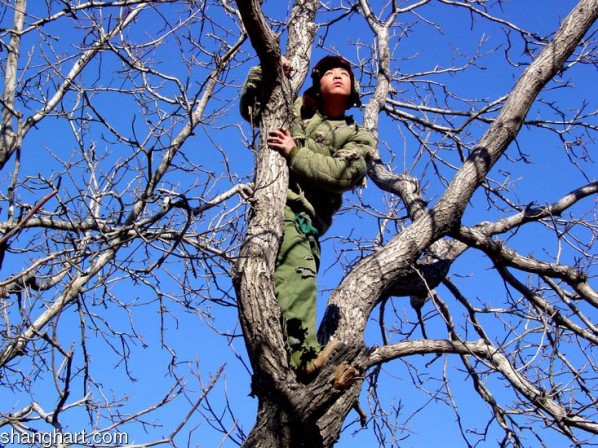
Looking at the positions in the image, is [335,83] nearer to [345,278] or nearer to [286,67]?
[286,67]

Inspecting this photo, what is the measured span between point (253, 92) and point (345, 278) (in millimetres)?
1065

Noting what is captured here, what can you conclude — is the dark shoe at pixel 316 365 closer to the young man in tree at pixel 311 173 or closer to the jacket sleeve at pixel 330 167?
the young man in tree at pixel 311 173

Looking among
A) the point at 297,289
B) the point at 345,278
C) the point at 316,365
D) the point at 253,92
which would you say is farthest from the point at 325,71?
the point at 316,365

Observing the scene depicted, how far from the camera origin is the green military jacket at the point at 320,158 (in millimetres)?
3695

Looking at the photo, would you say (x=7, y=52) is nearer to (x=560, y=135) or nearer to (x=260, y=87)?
(x=260, y=87)

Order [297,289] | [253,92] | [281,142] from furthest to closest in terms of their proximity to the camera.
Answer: [253,92], [281,142], [297,289]

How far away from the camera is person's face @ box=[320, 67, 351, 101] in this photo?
4.25m

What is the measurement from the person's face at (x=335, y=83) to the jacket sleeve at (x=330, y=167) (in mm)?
523

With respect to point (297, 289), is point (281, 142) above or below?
above

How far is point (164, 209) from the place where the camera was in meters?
3.43

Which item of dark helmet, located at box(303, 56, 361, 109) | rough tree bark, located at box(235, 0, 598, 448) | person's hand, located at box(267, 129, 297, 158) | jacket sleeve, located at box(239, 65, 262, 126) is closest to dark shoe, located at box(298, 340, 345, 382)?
rough tree bark, located at box(235, 0, 598, 448)

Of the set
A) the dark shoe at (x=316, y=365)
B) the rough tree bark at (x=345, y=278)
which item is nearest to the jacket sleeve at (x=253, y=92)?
the rough tree bark at (x=345, y=278)

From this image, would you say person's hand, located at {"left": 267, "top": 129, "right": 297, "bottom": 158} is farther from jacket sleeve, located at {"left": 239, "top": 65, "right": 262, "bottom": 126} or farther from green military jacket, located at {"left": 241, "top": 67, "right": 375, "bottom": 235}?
jacket sleeve, located at {"left": 239, "top": 65, "right": 262, "bottom": 126}

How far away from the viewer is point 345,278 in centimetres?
397
